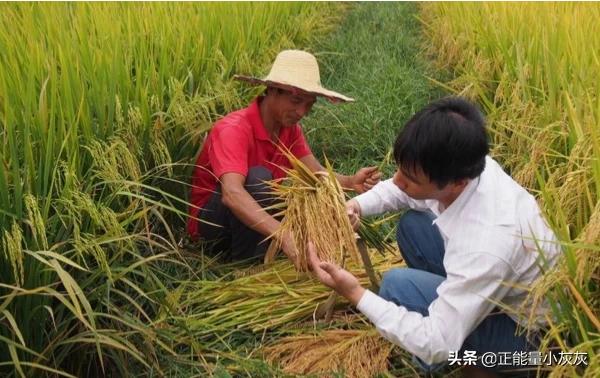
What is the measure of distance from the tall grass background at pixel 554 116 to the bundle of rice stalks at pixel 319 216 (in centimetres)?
50

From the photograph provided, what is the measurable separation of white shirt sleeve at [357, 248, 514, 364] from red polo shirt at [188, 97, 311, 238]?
2.90 feet

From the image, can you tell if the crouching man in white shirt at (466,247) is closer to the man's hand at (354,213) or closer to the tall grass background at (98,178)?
the man's hand at (354,213)

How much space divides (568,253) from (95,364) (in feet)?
4.08

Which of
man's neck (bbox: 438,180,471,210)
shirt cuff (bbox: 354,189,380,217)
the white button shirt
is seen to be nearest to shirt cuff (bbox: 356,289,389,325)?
the white button shirt

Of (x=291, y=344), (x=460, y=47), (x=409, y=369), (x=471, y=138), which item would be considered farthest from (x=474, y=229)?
(x=460, y=47)

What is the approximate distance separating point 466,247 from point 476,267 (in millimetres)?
A: 52

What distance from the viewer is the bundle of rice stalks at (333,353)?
195 cm

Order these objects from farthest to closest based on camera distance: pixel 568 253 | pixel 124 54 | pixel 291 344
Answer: pixel 124 54 → pixel 291 344 → pixel 568 253

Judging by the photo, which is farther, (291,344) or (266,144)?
(266,144)

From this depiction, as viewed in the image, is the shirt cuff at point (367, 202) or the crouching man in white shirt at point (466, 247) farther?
the shirt cuff at point (367, 202)

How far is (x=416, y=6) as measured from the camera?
29.8 ft

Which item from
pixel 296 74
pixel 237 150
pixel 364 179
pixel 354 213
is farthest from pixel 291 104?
pixel 354 213

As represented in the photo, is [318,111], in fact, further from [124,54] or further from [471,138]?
[471,138]

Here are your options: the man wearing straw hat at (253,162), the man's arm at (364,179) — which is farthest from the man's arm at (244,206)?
the man's arm at (364,179)
